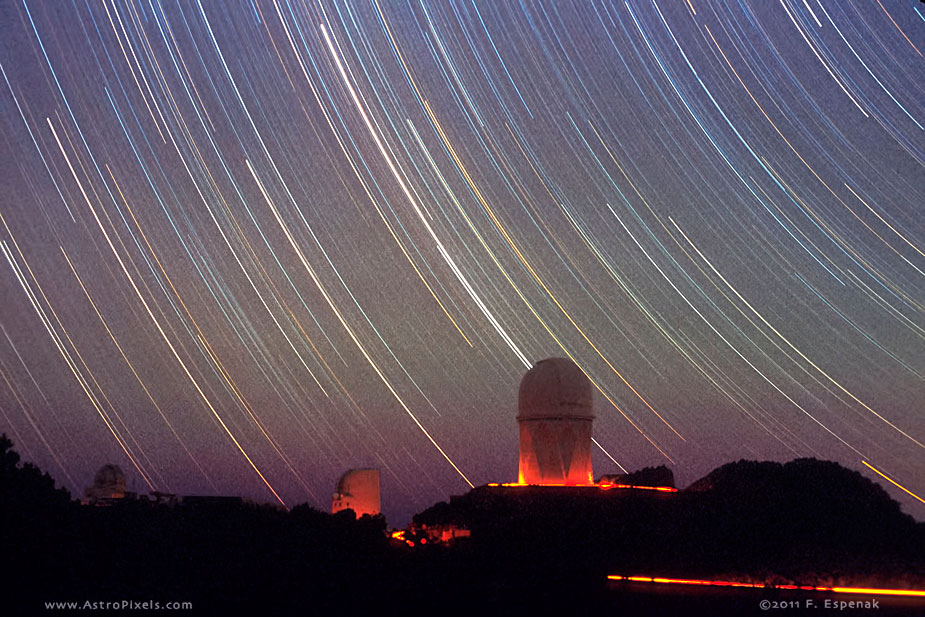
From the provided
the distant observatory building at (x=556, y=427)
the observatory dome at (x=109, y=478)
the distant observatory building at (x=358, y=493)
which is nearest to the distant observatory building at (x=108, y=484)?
the observatory dome at (x=109, y=478)

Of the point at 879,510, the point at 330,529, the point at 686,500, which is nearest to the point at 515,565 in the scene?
the point at 330,529

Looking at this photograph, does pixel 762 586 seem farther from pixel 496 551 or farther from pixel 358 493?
pixel 358 493

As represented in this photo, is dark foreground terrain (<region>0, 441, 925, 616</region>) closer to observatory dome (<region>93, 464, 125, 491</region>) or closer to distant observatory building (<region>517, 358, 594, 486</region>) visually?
distant observatory building (<region>517, 358, 594, 486</region>)

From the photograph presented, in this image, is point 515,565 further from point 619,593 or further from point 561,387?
point 561,387

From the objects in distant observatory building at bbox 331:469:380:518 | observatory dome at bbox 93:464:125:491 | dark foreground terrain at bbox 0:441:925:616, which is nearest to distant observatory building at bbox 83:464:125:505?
observatory dome at bbox 93:464:125:491

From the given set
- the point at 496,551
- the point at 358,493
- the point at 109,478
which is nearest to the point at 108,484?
the point at 109,478

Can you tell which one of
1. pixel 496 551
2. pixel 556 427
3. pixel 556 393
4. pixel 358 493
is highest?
pixel 556 393
